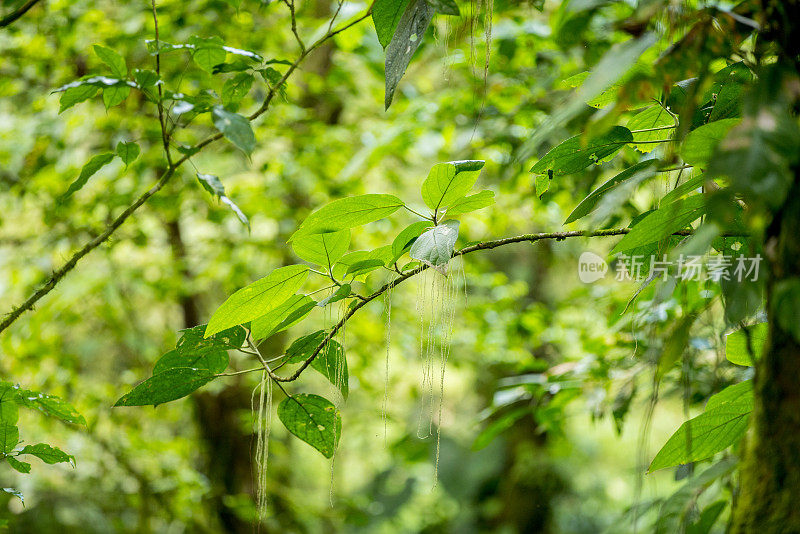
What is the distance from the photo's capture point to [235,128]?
1.98 feet

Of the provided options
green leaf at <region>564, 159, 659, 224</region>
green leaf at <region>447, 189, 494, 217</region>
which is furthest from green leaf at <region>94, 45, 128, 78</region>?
green leaf at <region>564, 159, 659, 224</region>

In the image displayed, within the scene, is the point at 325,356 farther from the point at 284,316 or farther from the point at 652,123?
the point at 652,123

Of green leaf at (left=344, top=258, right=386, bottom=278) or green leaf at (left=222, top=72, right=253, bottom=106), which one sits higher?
green leaf at (left=222, top=72, right=253, bottom=106)

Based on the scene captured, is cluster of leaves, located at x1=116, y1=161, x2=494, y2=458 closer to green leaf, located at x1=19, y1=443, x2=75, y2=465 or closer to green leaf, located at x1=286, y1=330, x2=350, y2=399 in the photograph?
green leaf, located at x1=286, y1=330, x2=350, y2=399

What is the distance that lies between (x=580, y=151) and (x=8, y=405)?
0.71 meters

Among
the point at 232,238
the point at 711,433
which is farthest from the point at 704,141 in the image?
the point at 232,238

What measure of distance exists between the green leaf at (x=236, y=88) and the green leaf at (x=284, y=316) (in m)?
0.30

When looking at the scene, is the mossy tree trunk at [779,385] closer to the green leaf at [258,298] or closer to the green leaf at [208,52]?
the green leaf at [258,298]

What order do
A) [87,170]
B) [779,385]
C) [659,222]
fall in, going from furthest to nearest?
[87,170] → [659,222] → [779,385]

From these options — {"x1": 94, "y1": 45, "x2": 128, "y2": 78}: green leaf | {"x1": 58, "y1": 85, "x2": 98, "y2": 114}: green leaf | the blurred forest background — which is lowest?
the blurred forest background

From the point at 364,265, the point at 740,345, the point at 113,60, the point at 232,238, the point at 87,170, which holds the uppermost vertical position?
the point at 113,60

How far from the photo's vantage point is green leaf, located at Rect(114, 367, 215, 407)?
1.90 feet

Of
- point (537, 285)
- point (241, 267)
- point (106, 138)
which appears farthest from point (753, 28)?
point (537, 285)

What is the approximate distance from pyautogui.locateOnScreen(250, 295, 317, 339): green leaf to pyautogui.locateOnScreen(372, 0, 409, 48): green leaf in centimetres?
26
